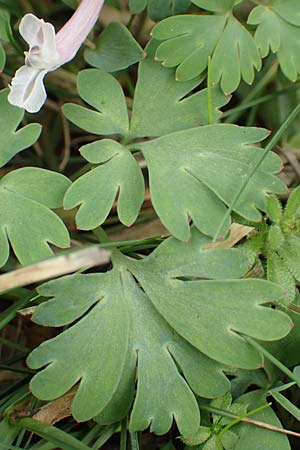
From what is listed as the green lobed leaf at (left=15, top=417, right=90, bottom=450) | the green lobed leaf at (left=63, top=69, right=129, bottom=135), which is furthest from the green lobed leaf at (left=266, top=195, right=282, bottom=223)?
the green lobed leaf at (left=15, top=417, right=90, bottom=450)

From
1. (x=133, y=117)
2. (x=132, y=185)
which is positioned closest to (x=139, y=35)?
(x=133, y=117)

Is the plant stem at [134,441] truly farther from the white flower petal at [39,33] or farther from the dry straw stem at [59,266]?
the white flower petal at [39,33]

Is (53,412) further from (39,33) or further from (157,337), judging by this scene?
(39,33)

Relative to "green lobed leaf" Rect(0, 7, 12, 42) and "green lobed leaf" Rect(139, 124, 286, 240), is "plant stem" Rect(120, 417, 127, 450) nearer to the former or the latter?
"green lobed leaf" Rect(139, 124, 286, 240)

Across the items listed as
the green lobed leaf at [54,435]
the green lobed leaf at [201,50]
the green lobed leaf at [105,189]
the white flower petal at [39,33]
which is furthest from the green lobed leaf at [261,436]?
the white flower petal at [39,33]

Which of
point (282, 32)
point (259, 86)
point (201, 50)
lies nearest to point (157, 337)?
point (201, 50)

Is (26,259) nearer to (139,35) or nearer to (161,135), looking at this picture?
(161,135)
